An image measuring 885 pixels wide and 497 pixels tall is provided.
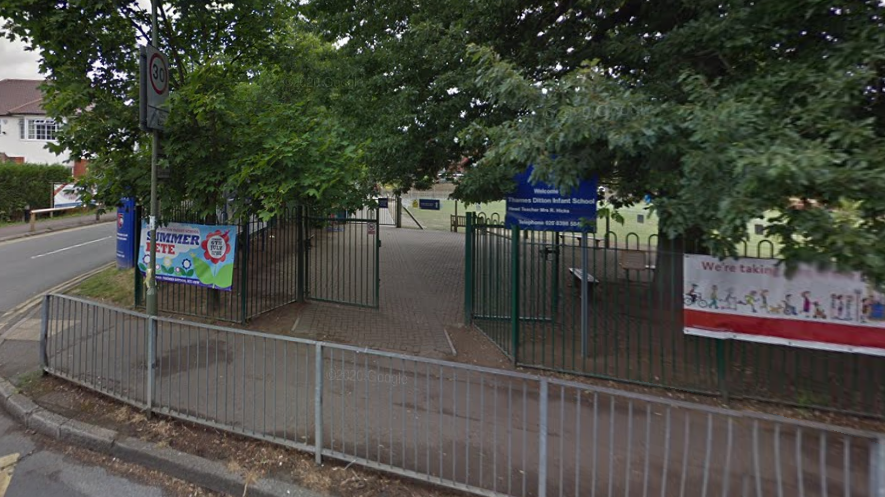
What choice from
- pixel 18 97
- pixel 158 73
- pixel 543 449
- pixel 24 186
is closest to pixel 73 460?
pixel 543 449

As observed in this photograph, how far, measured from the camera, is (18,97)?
3622cm

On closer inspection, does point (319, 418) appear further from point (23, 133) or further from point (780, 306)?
point (23, 133)

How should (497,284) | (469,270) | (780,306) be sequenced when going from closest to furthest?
1. (780,306)
2. (497,284)
3. (469,270)

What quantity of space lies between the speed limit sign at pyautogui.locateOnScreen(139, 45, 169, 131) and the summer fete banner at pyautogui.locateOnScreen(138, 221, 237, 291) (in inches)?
80.8

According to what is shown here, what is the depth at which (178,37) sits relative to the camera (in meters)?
7.73

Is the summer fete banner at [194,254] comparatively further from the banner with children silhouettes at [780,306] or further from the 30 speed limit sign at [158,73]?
the banner with children silhouettes at [780,306]

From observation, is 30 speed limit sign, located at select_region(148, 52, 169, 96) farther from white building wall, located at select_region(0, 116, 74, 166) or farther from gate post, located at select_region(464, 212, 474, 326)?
white building wall, located at select_region(0, 116, 74, 166)

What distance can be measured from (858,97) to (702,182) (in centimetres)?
138

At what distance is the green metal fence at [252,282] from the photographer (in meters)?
7.60

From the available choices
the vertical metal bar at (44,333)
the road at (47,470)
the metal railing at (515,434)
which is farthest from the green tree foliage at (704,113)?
Answer: the vertical metal bar at (44,333)

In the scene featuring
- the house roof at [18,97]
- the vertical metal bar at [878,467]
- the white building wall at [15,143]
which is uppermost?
the house roof at [18,97]

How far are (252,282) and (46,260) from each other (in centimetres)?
871

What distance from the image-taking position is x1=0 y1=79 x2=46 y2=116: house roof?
33.1 m

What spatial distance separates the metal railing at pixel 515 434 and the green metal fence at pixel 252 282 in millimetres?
2400
